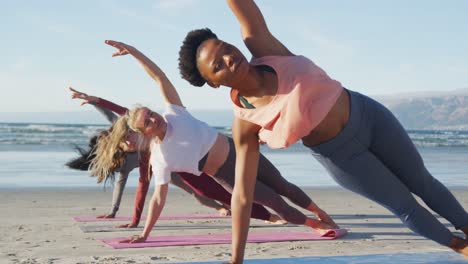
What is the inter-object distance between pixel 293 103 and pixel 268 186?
95.1 inches

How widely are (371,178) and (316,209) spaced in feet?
7.91

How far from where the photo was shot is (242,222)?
12.7 feet

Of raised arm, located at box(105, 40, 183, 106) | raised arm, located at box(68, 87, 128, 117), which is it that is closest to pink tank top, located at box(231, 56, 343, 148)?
raised arm, located at box(105, 40, 183, 106)

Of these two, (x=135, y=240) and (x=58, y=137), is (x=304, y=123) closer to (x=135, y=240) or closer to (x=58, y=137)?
(x=135, y=240)

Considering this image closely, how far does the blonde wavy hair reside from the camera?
20.6 feet

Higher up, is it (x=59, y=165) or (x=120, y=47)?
(x=120, y=47)

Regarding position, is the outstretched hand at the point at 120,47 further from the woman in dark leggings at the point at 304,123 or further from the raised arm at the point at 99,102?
the woman in dark leggings at the point at 304,123

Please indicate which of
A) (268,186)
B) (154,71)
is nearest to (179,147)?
(154,71)

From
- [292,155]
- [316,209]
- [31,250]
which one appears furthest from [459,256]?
[292,155]

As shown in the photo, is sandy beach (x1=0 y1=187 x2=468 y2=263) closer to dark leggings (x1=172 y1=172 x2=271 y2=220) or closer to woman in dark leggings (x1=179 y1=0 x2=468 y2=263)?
dark leggings (x1=172 y1=172 x2=271 y2=220)

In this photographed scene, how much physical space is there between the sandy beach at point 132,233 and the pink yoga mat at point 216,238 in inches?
3.6

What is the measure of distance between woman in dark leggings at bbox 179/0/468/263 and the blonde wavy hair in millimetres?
2553

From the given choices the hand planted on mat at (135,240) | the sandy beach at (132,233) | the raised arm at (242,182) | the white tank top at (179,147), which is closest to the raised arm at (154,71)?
the white tank top at (179,147)

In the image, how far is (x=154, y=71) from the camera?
5.94m
